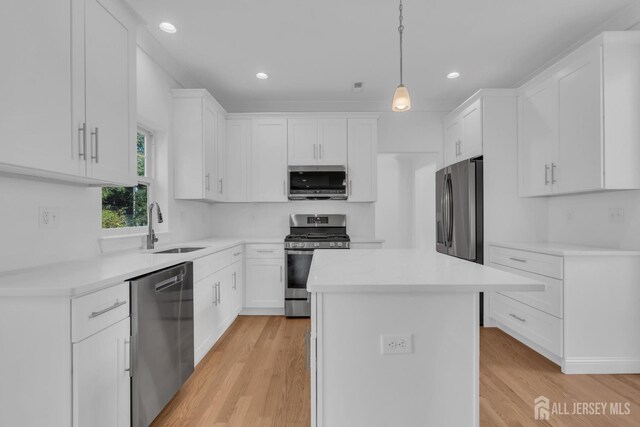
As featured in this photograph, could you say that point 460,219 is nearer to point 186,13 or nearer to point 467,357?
point 467,357

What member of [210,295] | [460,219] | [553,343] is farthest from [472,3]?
[210,295]

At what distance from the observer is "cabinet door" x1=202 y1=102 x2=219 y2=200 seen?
3.44 meters

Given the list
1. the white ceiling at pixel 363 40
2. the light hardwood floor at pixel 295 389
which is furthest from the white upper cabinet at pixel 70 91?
the light hardwood floor at pixel 295 389

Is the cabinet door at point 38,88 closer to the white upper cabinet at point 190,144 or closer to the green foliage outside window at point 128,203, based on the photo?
the green foliage outside window at point 128,203

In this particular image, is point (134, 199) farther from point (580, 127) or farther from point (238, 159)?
point (580, 127)

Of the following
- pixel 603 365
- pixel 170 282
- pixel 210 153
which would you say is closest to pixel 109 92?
pixel 170 282

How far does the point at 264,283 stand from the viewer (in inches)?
152

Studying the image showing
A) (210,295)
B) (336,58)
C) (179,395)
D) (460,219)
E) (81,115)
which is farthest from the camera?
(460,219)

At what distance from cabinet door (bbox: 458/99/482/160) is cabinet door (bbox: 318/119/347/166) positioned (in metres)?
1.42

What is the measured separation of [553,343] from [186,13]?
3.88 m

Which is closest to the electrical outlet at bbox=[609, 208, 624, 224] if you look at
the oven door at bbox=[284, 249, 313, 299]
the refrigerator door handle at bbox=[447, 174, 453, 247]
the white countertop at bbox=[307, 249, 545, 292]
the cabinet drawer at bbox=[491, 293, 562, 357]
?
the cabinet drawer at bbox=[491, 293, 562, 357]

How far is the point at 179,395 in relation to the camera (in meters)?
2.15

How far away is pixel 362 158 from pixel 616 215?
2511 millimetres

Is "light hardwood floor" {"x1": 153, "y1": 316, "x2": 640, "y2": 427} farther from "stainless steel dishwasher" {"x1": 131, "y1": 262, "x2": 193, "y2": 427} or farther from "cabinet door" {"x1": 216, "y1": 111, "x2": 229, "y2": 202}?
"cabinet door" {"x1": 216, "y1": 111, "x2": 229, "y2": 202}
